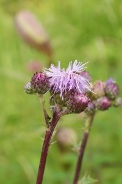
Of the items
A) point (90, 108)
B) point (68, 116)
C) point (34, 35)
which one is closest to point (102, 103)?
point (90, 108)

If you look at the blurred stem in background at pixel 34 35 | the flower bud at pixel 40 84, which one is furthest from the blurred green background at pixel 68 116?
the flower bud at pixel 40 84

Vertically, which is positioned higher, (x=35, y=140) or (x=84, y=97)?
(x=35, y=140)

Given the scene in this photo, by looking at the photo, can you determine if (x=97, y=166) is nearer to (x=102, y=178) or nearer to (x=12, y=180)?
(x=102, y=178)

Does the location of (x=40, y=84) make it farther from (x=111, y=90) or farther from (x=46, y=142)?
(x=111, y=90)

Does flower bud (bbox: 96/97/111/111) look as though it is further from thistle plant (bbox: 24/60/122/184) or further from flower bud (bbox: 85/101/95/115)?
thistle plant (bbox: 24/60/122/184)

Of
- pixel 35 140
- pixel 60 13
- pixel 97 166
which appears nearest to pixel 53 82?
pixel 97 166

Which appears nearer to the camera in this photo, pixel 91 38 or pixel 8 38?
pixel 91 38

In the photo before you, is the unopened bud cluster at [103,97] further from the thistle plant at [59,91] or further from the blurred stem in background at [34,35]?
the blurred stem in background at [34,35]
